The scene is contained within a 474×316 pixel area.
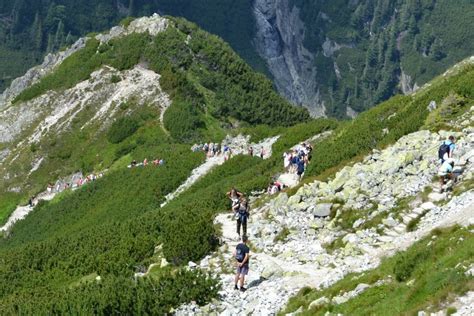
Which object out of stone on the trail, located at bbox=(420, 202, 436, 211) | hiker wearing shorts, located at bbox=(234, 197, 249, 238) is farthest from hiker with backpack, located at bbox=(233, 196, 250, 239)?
stone on the trail, located at bbox=(420, 202, 436, 211)

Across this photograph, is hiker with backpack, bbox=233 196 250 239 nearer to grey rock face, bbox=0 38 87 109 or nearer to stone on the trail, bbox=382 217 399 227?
stone on the trail, bbox=382 217 399 227

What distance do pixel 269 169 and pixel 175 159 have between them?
22354 millimetres

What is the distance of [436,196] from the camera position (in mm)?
27672

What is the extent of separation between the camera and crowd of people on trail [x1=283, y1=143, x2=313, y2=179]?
43344 mm

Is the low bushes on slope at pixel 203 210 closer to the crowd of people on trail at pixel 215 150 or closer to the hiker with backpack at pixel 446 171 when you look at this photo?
the crowd of people on trail at pixel 215 150

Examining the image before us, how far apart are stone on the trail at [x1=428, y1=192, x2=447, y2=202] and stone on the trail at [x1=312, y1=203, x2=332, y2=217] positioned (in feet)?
16.4

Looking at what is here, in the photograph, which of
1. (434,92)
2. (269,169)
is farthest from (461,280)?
(269,169)

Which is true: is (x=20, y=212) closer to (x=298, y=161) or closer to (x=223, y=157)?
(x=223, y=157)

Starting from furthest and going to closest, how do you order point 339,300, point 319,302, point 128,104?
point 128,104 < point 319,302 < point 339,300

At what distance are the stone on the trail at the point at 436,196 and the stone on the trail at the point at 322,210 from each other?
16.4ft

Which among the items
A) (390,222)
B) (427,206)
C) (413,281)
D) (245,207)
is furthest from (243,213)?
(413,281)

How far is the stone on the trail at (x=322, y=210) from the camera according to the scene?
1219 inches

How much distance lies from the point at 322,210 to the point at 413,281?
13.1 m

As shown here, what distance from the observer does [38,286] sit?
117ft
